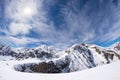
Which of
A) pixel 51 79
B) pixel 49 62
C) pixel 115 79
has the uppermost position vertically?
pixel 49 62

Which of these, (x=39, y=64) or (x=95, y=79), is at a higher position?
(x=39, y=64)

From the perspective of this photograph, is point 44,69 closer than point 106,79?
No

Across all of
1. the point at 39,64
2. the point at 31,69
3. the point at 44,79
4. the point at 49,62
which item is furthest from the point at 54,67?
the point at 44,79

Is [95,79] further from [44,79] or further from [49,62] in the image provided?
[49,62]

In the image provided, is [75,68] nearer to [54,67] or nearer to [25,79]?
[54,67]

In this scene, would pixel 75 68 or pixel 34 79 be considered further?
pixel 75 68

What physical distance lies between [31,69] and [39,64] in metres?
30.7

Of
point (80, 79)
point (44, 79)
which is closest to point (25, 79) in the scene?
point (44, 79)

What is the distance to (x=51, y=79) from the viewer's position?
962cm

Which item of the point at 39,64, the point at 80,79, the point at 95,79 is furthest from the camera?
the point at 39,64

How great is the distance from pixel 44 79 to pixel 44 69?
17935 centimetres

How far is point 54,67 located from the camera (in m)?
197

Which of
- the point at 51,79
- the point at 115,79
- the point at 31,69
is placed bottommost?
the point at 115,79

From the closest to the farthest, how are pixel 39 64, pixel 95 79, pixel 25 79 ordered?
pixel 95 79 < pixel 25 79 < pixel 39 64
